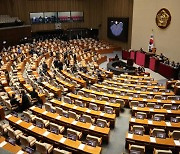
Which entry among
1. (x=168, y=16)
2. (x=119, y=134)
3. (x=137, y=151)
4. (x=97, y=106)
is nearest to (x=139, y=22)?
(x=168, y=16)

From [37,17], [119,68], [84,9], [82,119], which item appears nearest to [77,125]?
[82,119]

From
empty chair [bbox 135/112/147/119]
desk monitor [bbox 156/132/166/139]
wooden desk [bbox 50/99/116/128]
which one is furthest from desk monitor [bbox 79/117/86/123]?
desk monitor [bbox 156/132/166/139]

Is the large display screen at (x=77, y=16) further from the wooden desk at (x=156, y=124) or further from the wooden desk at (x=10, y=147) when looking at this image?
the wooden desk at (x=10, y=147)

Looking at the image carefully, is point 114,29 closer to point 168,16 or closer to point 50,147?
point 168,16

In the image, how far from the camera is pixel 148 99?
11281 mm

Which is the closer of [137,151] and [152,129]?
[137,151]

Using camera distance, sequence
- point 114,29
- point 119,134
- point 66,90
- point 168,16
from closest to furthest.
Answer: point 119,134, point 66,90, point 168,16, point 114,29

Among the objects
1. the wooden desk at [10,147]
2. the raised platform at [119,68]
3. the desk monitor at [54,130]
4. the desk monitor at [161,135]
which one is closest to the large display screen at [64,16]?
the raised platform at [119,68]

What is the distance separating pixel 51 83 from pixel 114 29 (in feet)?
58.3

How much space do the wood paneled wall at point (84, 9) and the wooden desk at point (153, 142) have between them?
70.6 feet

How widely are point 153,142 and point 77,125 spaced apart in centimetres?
309

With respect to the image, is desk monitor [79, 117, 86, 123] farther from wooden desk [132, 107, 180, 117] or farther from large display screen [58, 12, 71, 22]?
large display screen [58, 12, 71, 22]

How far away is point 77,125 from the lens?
8508mm

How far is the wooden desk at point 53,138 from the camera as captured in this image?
6934 mm
